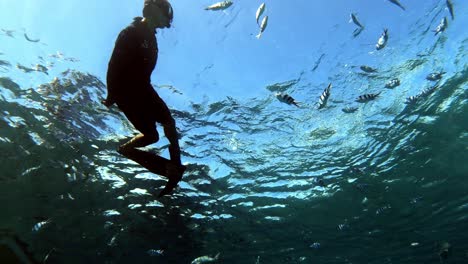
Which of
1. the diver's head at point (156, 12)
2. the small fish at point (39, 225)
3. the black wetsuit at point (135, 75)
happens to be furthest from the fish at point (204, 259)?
the diver's head at point (156, 12)

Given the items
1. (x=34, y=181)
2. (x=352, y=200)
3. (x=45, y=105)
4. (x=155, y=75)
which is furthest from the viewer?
(x=352, y=200)

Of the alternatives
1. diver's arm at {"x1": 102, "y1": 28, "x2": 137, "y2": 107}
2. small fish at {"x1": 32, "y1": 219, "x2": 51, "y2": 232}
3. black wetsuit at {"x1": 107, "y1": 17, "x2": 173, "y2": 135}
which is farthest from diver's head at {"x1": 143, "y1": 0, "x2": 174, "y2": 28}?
small fish at {"x1": 32, "y1": 219, "x2": 51, "y2": 232}

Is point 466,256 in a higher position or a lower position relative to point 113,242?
higher

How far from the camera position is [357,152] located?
17406 millimetres

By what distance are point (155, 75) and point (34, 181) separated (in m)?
8.63

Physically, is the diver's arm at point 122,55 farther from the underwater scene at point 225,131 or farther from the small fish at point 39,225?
the small fish at point 39,225

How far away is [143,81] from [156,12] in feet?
3.51

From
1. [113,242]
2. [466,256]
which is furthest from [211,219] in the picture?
[466,256]

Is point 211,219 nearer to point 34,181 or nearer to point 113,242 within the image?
point 113,242

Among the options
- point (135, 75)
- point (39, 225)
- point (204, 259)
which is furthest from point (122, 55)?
point (204, 259)

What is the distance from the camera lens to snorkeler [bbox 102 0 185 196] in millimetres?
5219

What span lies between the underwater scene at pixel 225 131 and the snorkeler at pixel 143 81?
0.03 metres

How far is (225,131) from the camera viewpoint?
13906 mm

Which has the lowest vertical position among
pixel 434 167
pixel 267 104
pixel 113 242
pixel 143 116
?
pixel 143 116
